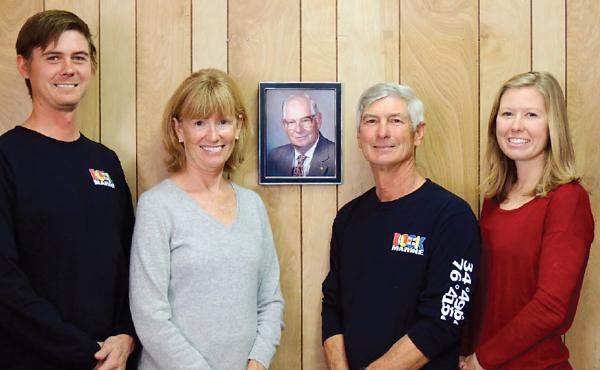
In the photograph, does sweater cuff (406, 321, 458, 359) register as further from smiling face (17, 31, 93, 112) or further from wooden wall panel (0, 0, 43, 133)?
wooden wall panel (0, 0, 43, 133)

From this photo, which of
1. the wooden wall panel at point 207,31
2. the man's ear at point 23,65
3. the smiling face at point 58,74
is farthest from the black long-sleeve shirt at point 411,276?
the man's ear at point 23,65

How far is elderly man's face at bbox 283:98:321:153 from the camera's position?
6.36ft

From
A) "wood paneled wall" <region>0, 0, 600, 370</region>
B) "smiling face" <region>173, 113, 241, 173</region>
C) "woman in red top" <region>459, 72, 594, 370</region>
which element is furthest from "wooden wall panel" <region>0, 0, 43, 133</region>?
"woman in red top" <region>459, 72, 594, 370</region>

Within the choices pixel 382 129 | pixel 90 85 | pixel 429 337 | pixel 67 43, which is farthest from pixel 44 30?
pixel 429 337

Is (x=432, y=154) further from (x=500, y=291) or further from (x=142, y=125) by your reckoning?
(x=142, y=125)

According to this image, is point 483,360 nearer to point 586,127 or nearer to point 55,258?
point 586,127

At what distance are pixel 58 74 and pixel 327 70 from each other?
2.62ft

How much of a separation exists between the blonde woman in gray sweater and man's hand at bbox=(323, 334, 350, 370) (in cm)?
18

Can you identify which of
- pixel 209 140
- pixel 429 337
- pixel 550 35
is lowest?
pixel 429 337

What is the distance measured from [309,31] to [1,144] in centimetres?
96

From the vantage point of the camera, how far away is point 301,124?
1.94 m

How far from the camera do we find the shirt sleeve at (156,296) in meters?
1.54

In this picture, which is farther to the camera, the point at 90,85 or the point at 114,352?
the point at 90,85

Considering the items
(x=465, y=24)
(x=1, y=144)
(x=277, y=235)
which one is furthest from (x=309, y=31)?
(x=1, y=144)
